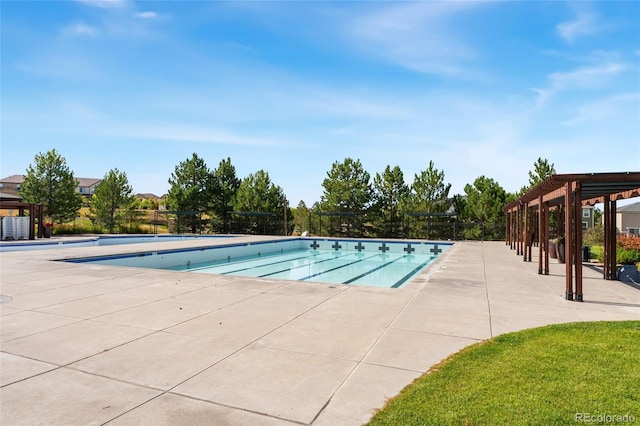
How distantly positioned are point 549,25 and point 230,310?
11.3m

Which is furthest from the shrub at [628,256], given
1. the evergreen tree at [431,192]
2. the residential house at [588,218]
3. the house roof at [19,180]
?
the house roof at [19,180]

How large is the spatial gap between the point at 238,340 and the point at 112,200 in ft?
92.3

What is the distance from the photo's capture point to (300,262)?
1553 cm

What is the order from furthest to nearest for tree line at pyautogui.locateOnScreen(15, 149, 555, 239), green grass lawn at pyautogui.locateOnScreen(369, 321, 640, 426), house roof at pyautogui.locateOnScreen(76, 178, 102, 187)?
house roof at pyautogui.locateOnScreen(76, 178, 102, 187) < tree line at pyautogui.locateOnScreen(15, 149, 555, 239) < green grass lawn at pyautogui.locateOnScreen(369, 321, 640, 426)

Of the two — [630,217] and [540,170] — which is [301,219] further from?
[630,217]

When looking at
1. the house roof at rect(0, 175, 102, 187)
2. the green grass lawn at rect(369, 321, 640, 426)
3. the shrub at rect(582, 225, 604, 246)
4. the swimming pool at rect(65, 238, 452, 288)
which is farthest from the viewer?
the house roof at rect(0, 175, 102, 187)

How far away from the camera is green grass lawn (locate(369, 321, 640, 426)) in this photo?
230 centimetres

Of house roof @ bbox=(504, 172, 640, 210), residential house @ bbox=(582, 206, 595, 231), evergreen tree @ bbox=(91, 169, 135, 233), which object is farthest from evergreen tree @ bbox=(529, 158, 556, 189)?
evergreen tree @ bbox=(91, 169, 135, 233)

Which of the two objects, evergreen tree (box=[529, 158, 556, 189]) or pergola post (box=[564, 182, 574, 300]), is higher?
evergreen tree (box=[529, 158, 556, 189])

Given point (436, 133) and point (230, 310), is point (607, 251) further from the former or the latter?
point (436, 133)

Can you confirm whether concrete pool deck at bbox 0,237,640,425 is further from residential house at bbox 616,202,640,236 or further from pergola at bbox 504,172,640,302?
residential house at bbox 616,202,640,236

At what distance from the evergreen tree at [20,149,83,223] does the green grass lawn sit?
2961cm

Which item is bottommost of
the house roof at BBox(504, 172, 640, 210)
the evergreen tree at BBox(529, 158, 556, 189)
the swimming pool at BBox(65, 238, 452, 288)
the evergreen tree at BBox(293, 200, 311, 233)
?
the swimming pool at BBox(65, 238, 452, 288)

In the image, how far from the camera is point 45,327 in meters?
4.34
